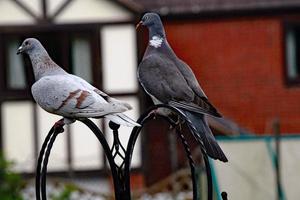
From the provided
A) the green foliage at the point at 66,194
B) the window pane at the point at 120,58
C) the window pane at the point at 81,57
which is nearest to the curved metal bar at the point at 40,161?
the green foliage at the point at 66,194

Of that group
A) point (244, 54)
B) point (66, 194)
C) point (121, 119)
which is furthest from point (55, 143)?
point (121, 119)

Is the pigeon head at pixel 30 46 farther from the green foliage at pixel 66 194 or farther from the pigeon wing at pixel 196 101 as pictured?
the green foliage at pixel 66 194

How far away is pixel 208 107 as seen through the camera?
4758 millimetres

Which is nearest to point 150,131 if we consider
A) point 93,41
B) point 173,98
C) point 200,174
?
point 93,41

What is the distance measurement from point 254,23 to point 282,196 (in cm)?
746

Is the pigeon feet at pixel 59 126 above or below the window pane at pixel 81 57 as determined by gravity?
below

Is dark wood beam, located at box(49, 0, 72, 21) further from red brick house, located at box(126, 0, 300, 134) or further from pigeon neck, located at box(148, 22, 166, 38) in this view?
pigeon neck, located at box(148, 22, 166, 38)

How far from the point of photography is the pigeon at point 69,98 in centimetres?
432

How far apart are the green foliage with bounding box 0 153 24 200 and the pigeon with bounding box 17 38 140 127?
829cm

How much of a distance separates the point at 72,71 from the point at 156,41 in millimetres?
12198

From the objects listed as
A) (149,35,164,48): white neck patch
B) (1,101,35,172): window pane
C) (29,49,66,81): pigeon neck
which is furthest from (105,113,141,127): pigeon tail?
(1,101,35,172): window pane

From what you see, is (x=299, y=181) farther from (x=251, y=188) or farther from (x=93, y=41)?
(x=93, y=41)

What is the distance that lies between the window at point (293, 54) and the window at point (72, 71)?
248 cm

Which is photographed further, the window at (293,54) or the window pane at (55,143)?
the window at (293,54)
